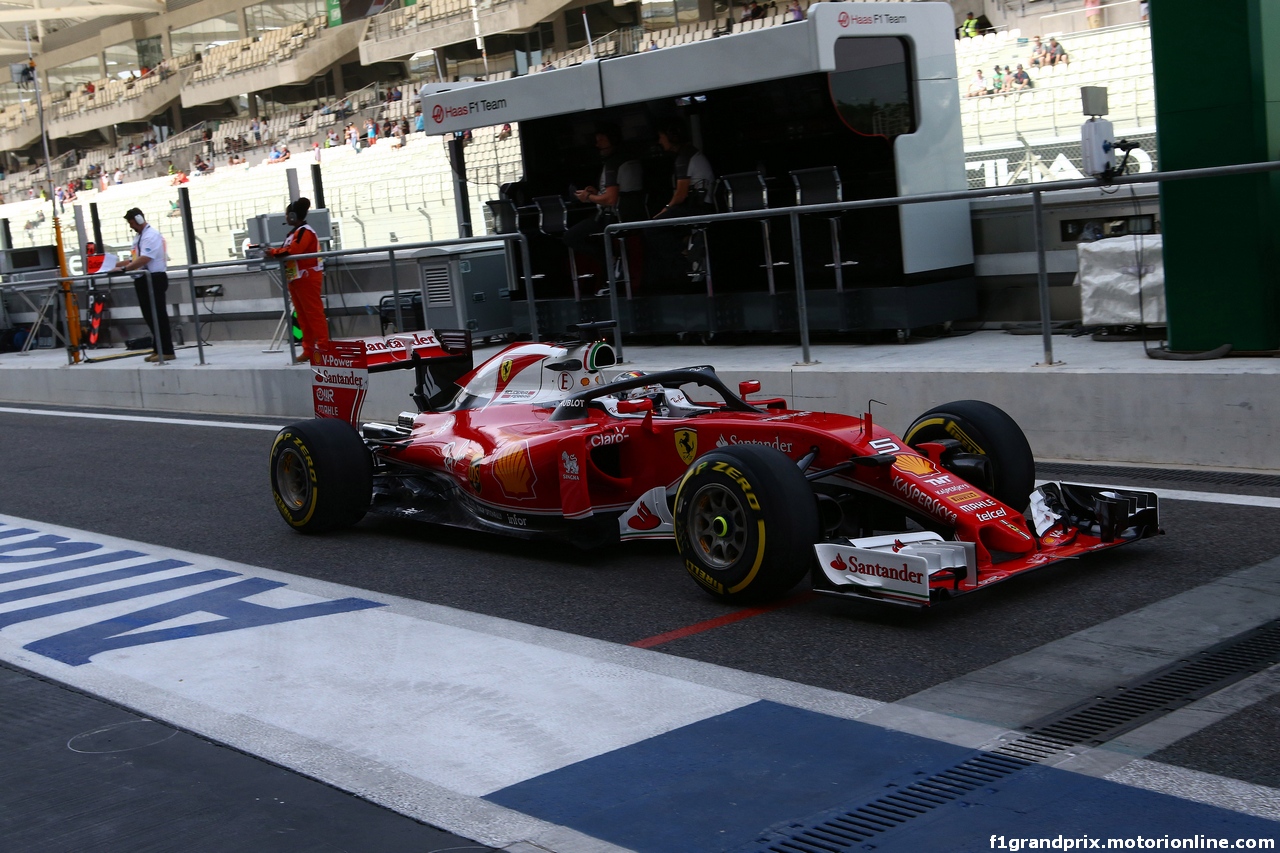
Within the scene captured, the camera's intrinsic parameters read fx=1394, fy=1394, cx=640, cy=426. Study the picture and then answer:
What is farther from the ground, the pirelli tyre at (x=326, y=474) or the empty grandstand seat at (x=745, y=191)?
the empty grandstand seat at (x=745, y=191)

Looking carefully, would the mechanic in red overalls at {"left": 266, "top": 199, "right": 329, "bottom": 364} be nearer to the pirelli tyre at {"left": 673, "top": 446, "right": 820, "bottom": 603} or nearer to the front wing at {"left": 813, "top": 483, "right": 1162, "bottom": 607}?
the pirelli tyre at {"left": 673, "top": 446, "right": 820, "bottom": 603}

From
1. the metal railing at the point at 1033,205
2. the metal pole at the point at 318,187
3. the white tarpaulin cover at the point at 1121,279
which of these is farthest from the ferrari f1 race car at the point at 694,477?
the metal pole at the point at 318,187

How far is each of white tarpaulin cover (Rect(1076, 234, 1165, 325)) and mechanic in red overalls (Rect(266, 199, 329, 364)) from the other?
24.4 ft

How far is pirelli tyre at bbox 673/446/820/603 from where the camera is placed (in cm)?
535

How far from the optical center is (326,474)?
7582 mm

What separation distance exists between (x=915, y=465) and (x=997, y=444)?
2.16 feet

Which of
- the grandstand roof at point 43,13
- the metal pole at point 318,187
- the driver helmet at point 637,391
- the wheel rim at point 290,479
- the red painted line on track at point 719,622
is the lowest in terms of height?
the red painted line on track at point 719,622

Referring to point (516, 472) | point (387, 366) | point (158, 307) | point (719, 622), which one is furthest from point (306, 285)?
point (719, 622)

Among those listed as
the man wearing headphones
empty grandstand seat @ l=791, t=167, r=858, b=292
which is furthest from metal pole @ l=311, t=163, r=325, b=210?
empty grandstand seat @ l=791, t=167, r=858, b=292

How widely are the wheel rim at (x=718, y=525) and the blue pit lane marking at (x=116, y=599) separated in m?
1.65

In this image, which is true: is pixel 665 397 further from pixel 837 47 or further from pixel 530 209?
pixel 530 209

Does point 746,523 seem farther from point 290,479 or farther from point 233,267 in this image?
point 233,267

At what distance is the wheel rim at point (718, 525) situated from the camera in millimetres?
5535

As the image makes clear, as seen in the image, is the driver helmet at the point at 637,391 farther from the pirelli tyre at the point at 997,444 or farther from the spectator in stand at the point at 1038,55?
the spectator in stand at the point at 1038,55
